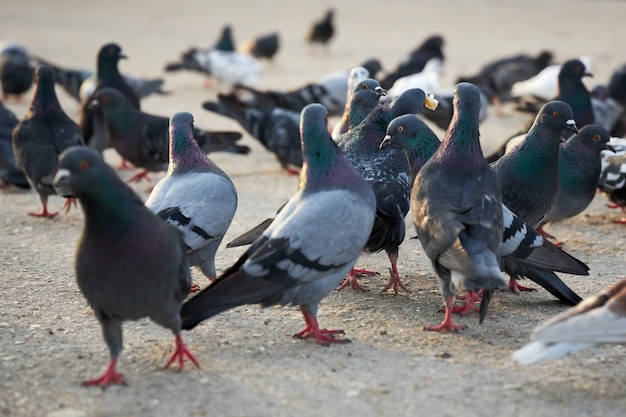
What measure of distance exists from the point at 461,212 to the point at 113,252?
1826mm

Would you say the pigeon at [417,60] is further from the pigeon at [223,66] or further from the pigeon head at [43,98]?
the pigeon head at [43,98]

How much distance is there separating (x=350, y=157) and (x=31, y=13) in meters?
21.4

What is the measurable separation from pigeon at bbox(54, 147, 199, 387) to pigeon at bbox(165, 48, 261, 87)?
1130 centimetres

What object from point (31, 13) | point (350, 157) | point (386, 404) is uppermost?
point (350, 157)

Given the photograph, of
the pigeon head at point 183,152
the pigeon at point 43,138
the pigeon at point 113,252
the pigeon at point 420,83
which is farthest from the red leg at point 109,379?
the pigeon at point 420,83

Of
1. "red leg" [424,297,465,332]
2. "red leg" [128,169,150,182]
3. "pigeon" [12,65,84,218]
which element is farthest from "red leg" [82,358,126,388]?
"red leg" [128,169,150,182]

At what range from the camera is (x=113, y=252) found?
13.4 feet

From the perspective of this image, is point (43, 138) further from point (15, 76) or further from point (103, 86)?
point (15, 76)

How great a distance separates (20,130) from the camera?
26.0 ft

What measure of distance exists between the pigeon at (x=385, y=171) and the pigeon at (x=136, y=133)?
9.16ft

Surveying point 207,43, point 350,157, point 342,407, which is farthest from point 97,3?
point 342,407

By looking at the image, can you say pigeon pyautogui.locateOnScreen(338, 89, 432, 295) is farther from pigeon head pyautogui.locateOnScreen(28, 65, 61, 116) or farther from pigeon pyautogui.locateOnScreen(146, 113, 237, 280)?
pigeon head pyautogui.locateOnScreen(28, 65, 61, 116)

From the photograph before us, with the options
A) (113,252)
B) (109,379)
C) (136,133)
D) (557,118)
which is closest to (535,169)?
(557,118)

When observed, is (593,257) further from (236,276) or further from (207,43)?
(207,43)
